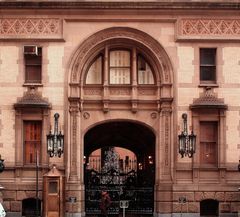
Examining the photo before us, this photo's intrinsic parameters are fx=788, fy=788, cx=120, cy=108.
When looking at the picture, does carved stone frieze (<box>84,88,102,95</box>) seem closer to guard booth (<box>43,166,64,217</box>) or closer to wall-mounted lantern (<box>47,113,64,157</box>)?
wall-mounted lantern (<box>47,113,64,157</box>)

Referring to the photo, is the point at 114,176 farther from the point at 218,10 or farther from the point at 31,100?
the point at 218,10

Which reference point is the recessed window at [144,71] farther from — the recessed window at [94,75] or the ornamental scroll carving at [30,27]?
the ornamental scroll carving at [30,27]

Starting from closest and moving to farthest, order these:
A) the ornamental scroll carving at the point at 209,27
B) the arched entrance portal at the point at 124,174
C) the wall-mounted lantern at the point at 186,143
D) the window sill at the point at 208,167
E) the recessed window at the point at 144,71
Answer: the wall-mounted lantern at the point at 186,143, the window sill at the point at 208,167, the ornamental scroll carving at the point at 209,27, the recessed window at the point at 144,71, the arched entrance portal at the point at 124,174

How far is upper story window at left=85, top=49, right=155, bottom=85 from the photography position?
128 ft

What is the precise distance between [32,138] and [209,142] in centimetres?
859

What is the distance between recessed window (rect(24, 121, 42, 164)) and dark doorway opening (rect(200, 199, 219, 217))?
839 centimetres

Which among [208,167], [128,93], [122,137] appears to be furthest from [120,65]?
[122,137]

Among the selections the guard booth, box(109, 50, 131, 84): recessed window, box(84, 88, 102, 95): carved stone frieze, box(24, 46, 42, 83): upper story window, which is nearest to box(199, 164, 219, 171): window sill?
box(109, 50, 131, 84): recessed window

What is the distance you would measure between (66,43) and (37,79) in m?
2.27

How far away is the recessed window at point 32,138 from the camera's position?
38125 mm

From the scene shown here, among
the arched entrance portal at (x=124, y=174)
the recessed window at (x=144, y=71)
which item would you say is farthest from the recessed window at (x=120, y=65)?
the arched entrance portal at (x=124, y=174)

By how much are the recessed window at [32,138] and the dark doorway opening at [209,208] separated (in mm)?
8394

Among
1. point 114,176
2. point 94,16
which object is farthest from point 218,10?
point 114,176

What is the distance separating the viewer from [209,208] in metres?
37.8
